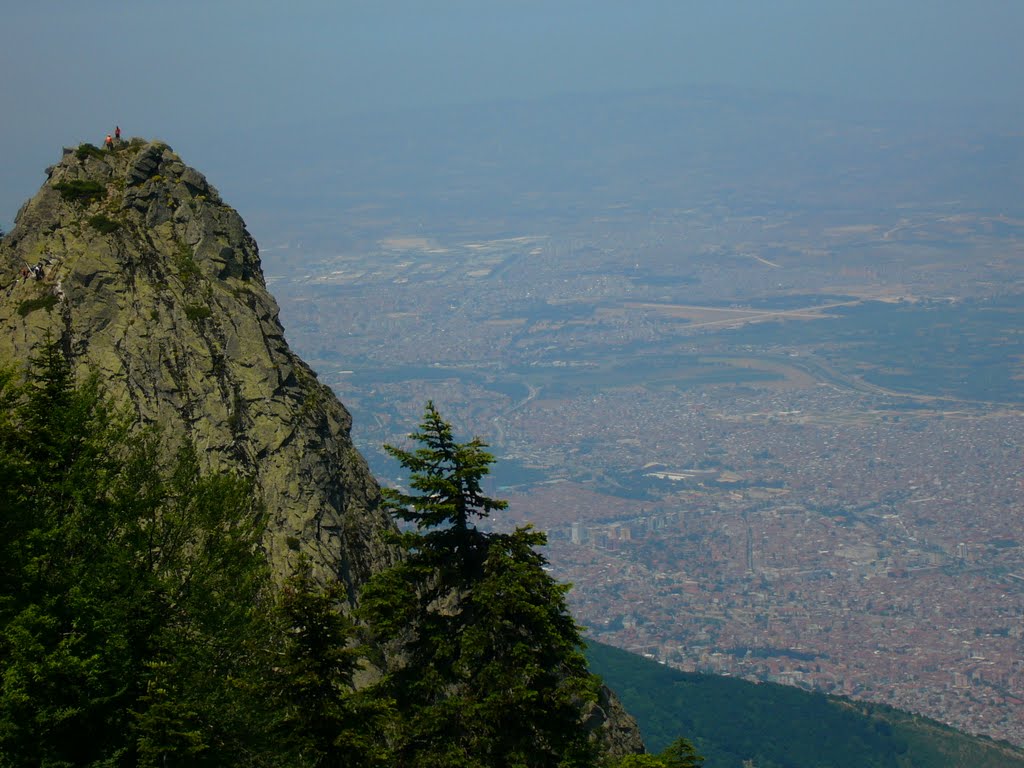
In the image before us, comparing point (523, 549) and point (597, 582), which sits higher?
point (523, 549)

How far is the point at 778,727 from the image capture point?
65.9 meters

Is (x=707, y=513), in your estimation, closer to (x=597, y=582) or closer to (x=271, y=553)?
(x=597, y=582)

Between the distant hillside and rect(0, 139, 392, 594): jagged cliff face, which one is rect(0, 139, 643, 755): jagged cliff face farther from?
the distant hillside

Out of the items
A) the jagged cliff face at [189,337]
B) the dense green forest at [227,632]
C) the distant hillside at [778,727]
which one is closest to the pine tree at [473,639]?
the dense green forest at [227,632]

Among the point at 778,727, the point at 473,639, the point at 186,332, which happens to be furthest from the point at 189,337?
the point at 778,727

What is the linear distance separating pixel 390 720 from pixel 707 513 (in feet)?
384

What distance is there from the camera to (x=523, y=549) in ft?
55.9

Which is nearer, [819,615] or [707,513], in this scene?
[819,615]

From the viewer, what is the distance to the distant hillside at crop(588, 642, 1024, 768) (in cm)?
6175

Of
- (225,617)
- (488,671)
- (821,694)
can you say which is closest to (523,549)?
(488,671)

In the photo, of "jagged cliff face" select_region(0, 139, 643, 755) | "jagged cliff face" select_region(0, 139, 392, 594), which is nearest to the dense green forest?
"jagged cliff face" select_region(0, 139, 643, 755)

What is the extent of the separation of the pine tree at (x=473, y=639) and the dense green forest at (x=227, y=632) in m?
0.03

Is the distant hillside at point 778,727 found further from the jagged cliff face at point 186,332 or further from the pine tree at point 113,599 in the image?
the pine tree at point 113,599

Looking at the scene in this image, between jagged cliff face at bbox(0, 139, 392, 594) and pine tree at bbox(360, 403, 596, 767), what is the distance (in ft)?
23.3
